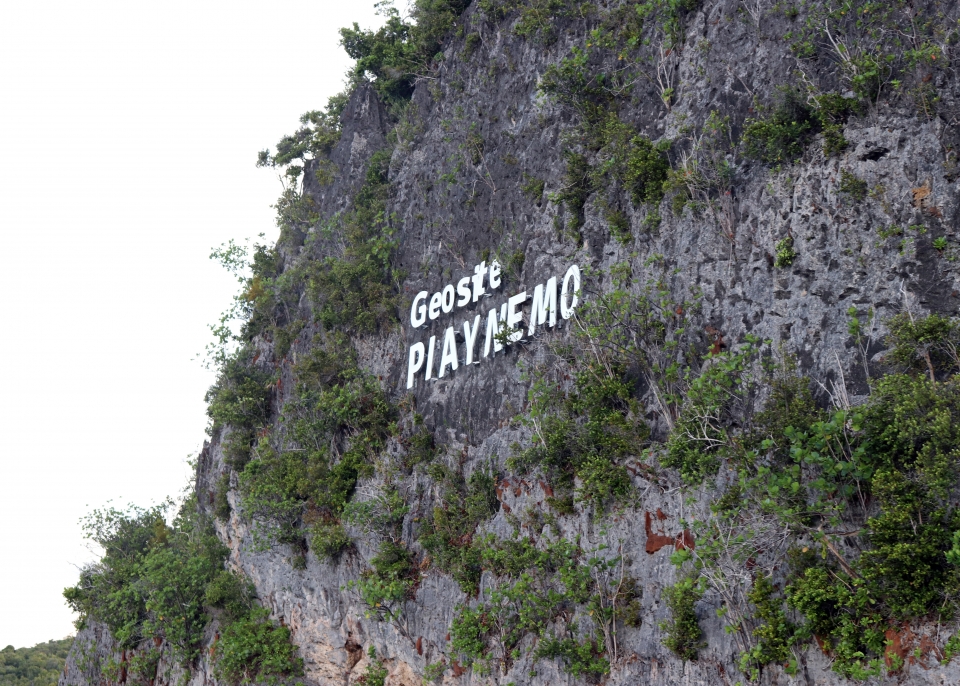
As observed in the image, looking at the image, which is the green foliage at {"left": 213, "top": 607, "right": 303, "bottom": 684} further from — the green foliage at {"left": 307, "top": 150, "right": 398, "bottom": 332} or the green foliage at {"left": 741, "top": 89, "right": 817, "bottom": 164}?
the green foliage at {"left": 741, "top": 89, "right": 817, "bottom": 164}

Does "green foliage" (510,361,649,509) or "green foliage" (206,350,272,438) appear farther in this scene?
"green foliage" (206,350,272,438)

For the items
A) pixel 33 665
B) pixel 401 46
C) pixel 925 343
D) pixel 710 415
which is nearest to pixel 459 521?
pixel 710 415

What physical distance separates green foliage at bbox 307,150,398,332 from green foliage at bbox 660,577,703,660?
37.3 ft

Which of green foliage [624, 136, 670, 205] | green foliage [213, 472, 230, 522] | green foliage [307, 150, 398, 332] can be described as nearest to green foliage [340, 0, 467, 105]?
green foliage [307, 150, 398, 332]

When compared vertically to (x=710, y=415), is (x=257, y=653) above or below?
below

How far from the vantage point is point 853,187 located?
→ 506 inches

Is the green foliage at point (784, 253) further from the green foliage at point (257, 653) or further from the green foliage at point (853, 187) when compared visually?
the green foliage at point (257, 653)

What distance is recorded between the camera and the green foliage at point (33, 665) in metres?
42.4

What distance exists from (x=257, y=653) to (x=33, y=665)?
32.7 meters

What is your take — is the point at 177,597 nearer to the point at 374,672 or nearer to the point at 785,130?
the point at 374,672

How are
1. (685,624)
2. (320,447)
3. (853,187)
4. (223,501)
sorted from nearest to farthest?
(685,624) → (853,187) → (320,447) → (223,501)

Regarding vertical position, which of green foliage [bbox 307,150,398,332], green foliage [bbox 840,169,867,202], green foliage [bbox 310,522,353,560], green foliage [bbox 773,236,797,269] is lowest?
green foliage [bbox 310,522,353,560]

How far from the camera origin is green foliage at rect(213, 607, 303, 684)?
20.0 m

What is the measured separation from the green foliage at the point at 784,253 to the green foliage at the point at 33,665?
127 ft
